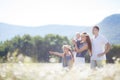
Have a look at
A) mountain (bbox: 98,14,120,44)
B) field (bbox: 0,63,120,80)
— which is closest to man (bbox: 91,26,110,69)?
field (bbox: 0,63,120,80)

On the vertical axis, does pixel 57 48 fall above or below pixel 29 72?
below

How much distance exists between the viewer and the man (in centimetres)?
554

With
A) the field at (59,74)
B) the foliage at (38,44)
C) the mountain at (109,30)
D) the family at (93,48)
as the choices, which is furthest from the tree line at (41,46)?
the field at (59,74)

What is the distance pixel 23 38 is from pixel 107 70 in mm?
23292

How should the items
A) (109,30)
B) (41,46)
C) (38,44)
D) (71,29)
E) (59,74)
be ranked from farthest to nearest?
(38,44) → (41,46) → (109,30) → (71,29) → (59,74)

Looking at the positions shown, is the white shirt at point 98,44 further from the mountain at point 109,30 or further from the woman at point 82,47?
the mountain at point 109,30

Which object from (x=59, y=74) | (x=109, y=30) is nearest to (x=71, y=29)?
(x=109, y=30)

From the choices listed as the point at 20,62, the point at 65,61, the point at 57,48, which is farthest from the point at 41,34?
the point at 20,62

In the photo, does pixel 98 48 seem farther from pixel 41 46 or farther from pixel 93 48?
pixel 41 46

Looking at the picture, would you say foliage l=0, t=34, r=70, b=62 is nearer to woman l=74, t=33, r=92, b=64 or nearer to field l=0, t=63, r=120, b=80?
woman l=74, t=33, r=92, b=64

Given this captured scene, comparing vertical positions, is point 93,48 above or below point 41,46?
above

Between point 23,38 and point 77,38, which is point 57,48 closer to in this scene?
point 23,38

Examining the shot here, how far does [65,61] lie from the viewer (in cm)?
608

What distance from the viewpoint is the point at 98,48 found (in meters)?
5.62
